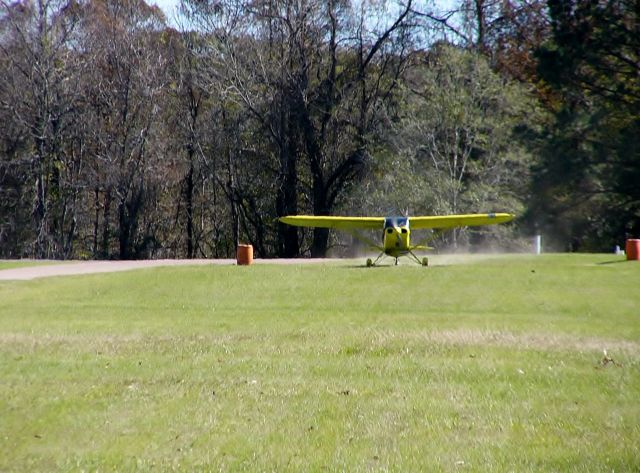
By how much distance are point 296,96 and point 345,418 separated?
3949 cm

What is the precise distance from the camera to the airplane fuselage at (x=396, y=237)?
2906 cm

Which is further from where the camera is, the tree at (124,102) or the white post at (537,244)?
Answer: the tree at (124,102)

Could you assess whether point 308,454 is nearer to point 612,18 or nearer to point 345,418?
point 345,418

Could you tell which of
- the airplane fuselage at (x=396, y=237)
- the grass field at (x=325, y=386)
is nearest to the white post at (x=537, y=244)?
the airplane fuselage at (x=396, y=237)

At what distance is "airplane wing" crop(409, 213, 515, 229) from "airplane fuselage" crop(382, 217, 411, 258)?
6.87 feet

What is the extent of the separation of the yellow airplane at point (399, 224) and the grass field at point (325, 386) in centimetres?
832

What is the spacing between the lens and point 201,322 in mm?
17578

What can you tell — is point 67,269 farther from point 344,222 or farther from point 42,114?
point 42,114

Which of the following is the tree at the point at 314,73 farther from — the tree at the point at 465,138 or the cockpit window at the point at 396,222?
the cockpit window at the point at 396,222

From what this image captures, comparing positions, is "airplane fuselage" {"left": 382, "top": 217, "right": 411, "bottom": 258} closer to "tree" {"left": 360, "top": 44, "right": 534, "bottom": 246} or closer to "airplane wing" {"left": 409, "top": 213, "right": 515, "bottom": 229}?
"airplane wing" {"left": 409, "top": 213, "right": 515, "bottom": 229}

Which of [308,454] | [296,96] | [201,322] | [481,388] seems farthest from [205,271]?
[296,96]


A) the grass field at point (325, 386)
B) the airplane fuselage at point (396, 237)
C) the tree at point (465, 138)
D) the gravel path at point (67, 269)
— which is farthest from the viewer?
the tree at point (465, 138)

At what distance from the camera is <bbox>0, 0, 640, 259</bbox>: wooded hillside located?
1714 inches

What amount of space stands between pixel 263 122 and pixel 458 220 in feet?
61.7
